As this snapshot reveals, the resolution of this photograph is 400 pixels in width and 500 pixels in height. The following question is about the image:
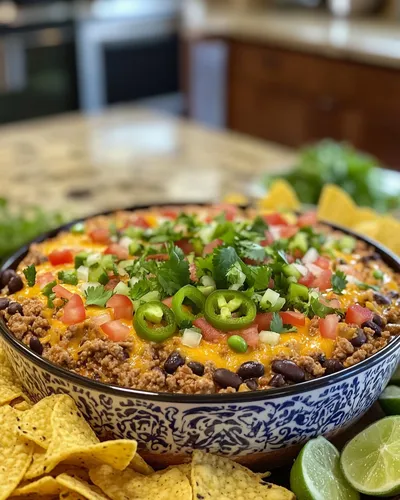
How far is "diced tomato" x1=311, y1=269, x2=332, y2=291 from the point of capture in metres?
1.60

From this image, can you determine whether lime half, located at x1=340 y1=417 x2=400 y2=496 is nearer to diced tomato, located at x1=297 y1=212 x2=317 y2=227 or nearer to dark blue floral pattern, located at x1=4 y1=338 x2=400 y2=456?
dark blue floral pattern, located at x1=4 y1=338 x2=400 y2=456

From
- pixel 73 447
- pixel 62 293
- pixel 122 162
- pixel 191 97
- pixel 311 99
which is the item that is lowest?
pixel 191 97

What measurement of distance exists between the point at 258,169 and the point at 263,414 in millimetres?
2094

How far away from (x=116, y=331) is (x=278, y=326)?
13.2 inches

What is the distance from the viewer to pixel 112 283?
5.27 feet

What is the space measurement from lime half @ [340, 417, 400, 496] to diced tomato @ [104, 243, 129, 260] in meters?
0.72

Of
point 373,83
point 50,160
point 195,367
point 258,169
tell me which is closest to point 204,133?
point 258,169

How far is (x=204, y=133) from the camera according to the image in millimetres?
3730

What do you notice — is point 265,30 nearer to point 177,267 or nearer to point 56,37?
point 56,37

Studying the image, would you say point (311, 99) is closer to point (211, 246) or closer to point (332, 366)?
point (211, 246)

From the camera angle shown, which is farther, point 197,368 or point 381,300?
point 381,300

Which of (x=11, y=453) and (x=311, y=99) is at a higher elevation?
(x=11, y=453)

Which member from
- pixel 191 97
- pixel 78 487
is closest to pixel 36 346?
pixel 78 487

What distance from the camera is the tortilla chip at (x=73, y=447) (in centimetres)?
122
